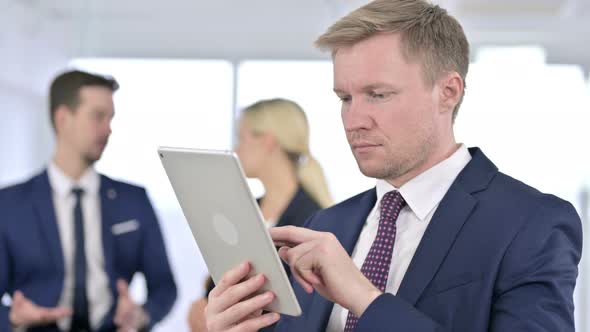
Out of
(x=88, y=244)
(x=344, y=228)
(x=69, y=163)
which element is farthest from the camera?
(x=69, y=163)

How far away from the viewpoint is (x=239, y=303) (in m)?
1.44

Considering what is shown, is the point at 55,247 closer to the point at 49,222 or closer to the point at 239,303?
→ the point at 49,222

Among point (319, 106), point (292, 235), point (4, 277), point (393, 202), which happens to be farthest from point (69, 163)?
point (292, 235)

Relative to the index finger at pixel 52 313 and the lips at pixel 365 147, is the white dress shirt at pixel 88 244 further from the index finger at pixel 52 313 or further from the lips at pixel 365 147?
the lips at pixel 365 147

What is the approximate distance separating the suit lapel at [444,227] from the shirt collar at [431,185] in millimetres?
36

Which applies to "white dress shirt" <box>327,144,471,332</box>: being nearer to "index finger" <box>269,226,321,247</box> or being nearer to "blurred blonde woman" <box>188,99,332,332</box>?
"index finger" <box>269,226,321,247</box>

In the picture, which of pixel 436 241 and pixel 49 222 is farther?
pixel 49 222

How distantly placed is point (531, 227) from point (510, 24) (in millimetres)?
2665

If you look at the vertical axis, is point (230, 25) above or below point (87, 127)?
above

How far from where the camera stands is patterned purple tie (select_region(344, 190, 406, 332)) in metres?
1.59

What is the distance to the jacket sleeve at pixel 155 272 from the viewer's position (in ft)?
12.8

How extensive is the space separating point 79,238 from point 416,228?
98.8 inches

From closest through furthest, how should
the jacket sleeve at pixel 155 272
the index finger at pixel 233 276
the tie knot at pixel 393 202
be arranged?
the index finger at pixel 233 276 < the tie knot at pixel 393 202 < the jacket sleeve at pixel 155 272

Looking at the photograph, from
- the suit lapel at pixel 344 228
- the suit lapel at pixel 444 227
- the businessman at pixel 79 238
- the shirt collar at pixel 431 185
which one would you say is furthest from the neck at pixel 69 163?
the suit lapel at pixel 444 227
